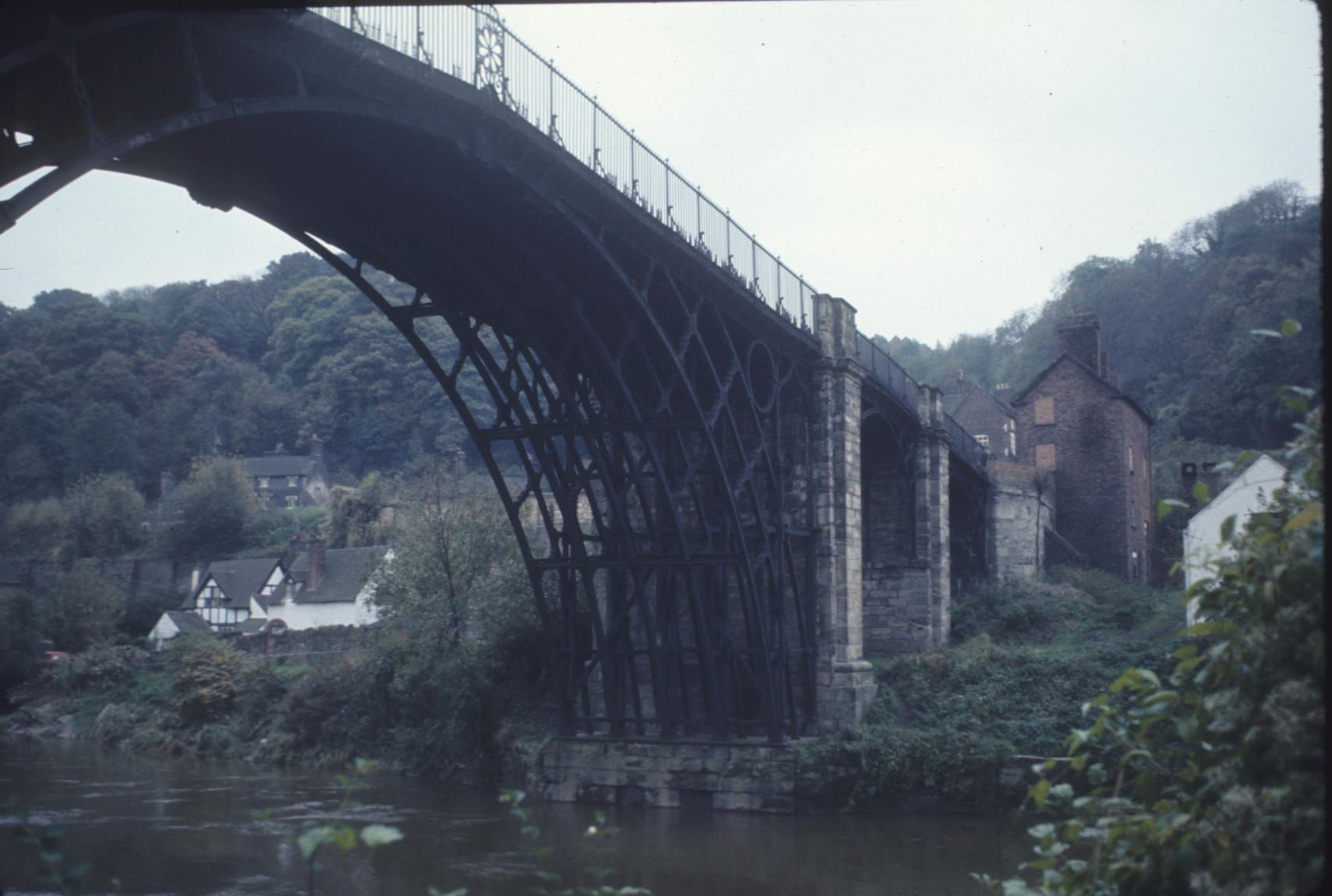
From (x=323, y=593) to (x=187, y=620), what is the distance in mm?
5966

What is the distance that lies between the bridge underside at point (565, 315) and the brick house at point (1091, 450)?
12.0m

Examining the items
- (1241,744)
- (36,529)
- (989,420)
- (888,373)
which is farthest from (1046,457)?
(36,529)

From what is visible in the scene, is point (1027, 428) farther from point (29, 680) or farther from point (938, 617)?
point (29, 680)

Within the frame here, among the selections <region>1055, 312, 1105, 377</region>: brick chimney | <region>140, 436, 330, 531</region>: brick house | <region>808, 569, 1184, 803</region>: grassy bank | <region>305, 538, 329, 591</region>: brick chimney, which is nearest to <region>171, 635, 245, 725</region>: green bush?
<region>305, 538, 329, 591</region>: brick chimney

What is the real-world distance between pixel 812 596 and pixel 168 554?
40983 mm

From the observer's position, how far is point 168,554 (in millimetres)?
52781

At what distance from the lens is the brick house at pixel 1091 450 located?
36.8 metres

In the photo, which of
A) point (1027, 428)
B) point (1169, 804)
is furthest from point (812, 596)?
point (1027, 428)

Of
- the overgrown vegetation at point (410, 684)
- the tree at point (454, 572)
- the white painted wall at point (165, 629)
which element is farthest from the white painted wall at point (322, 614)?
the tree at point (454, 572)

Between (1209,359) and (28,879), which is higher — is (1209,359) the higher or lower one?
the higher one

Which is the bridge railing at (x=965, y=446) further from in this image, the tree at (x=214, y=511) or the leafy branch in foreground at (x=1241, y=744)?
the tree at (x=214, y=511)

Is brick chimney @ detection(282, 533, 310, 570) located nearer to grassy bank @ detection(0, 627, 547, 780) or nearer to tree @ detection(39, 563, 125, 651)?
tree @ detection(39, 563, 125, 651)

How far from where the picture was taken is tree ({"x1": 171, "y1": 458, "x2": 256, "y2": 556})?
179 ft

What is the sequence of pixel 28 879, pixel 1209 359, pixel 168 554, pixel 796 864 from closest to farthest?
pixel 28 879 → pixel 796 864 → pixel 1209 359 → pixel 168 554
